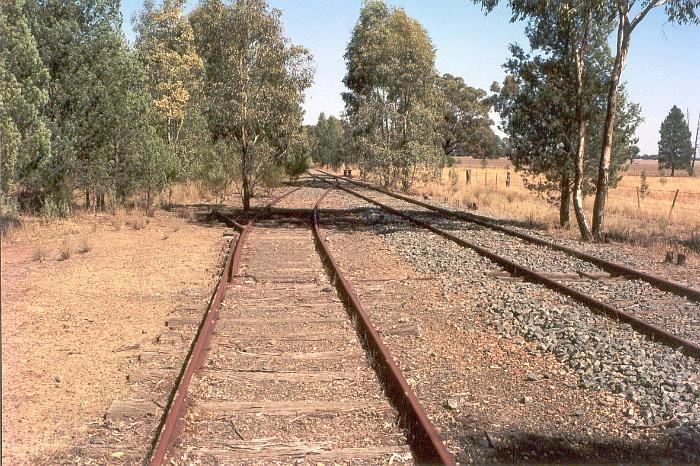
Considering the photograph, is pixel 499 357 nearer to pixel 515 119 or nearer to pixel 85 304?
pixel 85 304

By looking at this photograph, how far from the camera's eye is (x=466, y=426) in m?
4.91

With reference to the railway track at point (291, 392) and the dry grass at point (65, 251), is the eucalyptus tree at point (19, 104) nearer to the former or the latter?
the dry grass at point (65, 251)

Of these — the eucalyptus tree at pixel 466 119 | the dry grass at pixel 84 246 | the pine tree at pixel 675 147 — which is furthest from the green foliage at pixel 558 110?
the pine tree at pixel 675 147

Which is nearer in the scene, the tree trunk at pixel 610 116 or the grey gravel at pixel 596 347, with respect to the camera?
the grey gravel at pixel 596 347

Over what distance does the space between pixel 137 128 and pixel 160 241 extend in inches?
241

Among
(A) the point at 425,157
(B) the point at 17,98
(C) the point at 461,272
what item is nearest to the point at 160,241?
(B) the point at 17,98

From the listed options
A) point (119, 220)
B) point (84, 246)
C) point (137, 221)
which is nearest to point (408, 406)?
point (84, 246)

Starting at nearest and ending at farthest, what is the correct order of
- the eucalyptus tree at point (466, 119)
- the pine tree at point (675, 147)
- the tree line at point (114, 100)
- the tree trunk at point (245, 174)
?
1. the tree line at point (114, 100)
2. the tree trunk at point (245, 174)
3. the eucalyptus tree at point (466, 119)
4. the pine tree at point (675, 147)

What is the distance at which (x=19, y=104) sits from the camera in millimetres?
13531

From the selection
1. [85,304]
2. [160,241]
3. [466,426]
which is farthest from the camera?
[160,241]

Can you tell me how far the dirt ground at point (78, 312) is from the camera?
5.07m

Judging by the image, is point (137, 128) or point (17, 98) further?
point (137, 128)

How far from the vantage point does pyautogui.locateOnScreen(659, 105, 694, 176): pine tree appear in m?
96.2

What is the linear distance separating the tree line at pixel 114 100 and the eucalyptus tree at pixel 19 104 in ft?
0.11
